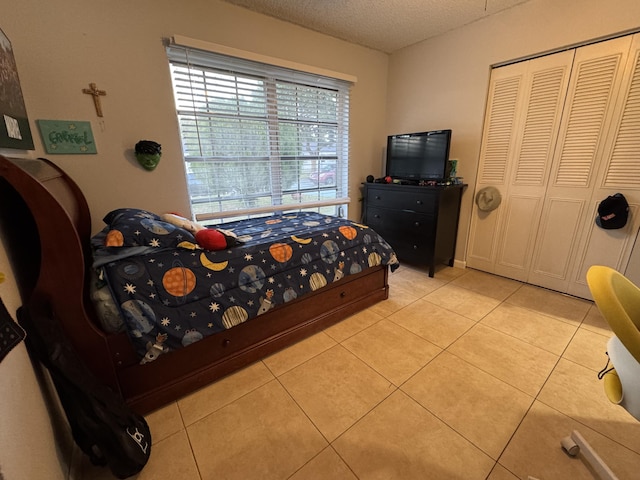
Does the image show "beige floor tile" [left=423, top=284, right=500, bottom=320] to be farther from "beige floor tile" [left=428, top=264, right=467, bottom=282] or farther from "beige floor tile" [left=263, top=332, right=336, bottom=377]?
"beige floor tile" [left=263, top=332, right=336, bottom=377]

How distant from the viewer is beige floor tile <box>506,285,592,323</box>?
2.16m

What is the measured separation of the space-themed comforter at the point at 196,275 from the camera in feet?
4.06

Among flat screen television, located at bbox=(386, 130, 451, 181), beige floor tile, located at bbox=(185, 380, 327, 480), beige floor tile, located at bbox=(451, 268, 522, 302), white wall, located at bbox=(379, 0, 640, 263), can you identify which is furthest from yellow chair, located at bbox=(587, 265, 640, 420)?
white wall, located at bbox=(379, 0, 640, 263)

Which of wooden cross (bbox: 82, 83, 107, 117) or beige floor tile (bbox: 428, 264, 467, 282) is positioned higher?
wooden cross (bbox: 82, 83, 107, 117)

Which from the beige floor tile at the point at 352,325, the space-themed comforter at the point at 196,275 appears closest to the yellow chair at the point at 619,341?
the beige floor tile at the point at 352,325

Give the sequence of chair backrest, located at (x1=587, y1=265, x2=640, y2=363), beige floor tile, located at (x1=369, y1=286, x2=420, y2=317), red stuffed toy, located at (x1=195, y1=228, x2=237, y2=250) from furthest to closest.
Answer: beige floor tile, located at (x1=369, y1=286, x2=420, y2=317)
red stuffed toy, located at (x1=195, y1=228, x2=237, y2=250)
chair backrest, located at (x1=587, y1=265, x2=640, y2=363)

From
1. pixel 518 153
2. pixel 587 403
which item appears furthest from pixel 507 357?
pixel 518 153

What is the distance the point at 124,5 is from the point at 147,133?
815 millimetres

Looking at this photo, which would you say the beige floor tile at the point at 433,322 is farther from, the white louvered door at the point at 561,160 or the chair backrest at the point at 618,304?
the white louvered door at the point at 561,160

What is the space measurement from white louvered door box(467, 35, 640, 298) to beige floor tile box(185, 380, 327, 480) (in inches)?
103

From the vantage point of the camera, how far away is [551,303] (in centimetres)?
234

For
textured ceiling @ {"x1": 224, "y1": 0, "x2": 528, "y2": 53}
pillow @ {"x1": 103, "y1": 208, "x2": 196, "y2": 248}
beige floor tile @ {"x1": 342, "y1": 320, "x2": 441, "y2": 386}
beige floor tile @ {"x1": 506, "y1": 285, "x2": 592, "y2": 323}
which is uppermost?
textured ceiling @ {"x1": 224, "y1": 0, "x2": 528, "y2": 53}

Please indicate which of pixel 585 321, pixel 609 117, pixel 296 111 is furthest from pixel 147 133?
pixel 585 321

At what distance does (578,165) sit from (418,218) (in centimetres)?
133
